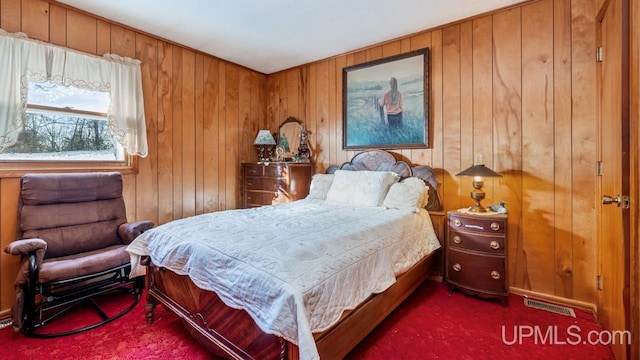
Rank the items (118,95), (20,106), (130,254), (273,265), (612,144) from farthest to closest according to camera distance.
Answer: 1. (118,95)
2. (20,106)
3. (130,254)
4. (612,144)
5. (273,265)

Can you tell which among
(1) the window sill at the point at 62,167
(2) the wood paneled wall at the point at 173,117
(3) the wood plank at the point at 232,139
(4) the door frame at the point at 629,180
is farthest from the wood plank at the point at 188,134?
(4) the door frame at the point at 629,180

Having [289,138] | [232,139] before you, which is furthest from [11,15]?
[289,138]

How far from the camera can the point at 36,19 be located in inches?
94.9

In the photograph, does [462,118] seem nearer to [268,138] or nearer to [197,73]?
[268,138]

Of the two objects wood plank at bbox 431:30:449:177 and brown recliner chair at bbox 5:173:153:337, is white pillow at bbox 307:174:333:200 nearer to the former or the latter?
wood plank at bbox 431:30:449:177

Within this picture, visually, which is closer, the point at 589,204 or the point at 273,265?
the point at 273,265

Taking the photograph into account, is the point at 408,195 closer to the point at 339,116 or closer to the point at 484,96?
the point at 484,96

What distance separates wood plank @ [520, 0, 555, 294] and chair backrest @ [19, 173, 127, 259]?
12.4 feet

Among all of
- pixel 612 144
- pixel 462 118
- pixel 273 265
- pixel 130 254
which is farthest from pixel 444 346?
pixel 130 254

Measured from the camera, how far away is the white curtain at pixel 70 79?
2.26m

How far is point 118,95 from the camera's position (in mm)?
2844

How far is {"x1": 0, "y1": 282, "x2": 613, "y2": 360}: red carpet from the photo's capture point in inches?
69.1

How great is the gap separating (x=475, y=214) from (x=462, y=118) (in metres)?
1.02


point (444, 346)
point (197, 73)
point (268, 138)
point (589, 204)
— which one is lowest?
point (444, 346)
